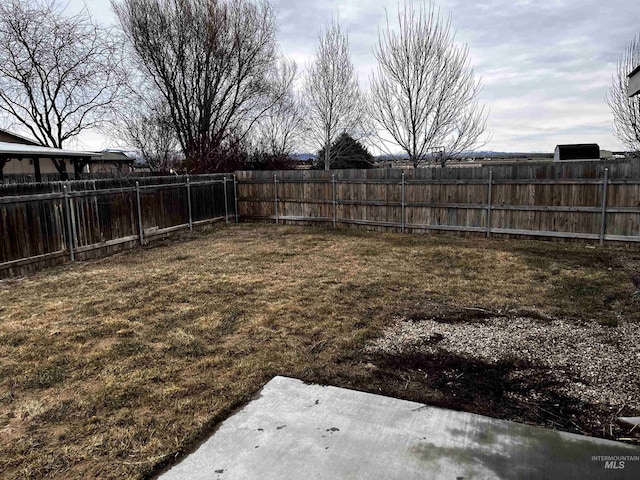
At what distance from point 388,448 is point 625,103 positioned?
1791cm

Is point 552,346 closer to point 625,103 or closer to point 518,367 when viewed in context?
point 518,367

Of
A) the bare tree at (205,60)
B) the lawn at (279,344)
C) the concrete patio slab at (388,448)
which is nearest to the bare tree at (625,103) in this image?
the lawn at (279,344)

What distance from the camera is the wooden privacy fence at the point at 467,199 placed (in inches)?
317

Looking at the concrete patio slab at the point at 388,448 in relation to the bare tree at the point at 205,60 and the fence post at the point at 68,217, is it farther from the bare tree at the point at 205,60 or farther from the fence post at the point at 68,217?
the bare tree at the point at 205,60

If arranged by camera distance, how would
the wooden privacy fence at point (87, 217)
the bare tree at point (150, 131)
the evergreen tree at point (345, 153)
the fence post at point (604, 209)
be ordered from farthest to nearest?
the evergreen tree at point (345, 153) → the bare tree at point (150, 131) → the fence post at point (604, 209) → the wooden privacy fence at point (87, 217)

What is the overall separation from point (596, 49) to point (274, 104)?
1208 cm

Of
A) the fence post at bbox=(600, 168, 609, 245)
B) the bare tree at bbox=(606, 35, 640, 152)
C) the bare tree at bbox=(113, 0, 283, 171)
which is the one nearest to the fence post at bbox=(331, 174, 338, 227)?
the fence post at bbox=(600, 168, 609, 245)

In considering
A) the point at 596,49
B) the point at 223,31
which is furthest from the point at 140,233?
the point at 596,49

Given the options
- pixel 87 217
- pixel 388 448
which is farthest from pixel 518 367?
pixel 87 217

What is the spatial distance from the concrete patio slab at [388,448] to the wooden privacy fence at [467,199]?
7123mm

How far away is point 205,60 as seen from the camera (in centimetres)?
1653

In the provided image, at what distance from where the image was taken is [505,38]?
41.2ft

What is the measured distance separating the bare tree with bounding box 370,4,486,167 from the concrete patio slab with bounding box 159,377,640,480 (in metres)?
12.8

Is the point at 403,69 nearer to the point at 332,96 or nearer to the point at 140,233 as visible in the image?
the point at 332,96
